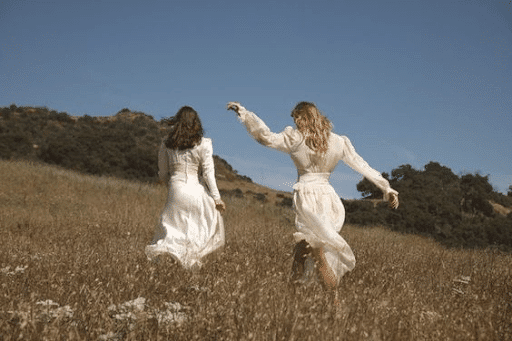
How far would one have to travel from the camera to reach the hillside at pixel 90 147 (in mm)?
24750

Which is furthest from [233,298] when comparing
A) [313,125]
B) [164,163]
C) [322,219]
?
[164,163]

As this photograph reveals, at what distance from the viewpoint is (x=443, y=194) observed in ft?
59.5

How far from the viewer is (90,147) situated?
26938 millimetres

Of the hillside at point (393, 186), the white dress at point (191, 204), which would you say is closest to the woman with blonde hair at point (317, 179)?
the white dress at point (191, 204)

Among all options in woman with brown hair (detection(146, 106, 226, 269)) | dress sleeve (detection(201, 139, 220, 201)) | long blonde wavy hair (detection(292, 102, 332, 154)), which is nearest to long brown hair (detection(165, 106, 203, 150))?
woman with brown hair (detection(146, 106, 226, 269))

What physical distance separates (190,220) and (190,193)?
340mm

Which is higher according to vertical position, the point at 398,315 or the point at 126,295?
the point at 398,315

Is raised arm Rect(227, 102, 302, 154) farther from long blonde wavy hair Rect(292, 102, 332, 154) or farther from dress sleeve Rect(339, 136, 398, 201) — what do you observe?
dress sleeve Rect(339, 136, 398, 201)

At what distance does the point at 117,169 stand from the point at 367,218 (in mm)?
15207

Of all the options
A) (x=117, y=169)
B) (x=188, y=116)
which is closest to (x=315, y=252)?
(x=188, y=116)

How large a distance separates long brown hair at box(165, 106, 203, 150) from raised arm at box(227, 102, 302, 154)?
4.09 feet

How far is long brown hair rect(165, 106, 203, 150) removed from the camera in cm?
517

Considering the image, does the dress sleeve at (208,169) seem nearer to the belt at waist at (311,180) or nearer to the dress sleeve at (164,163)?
the dress sleeve at (164,163)

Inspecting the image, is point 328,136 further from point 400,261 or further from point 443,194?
point 443,194
